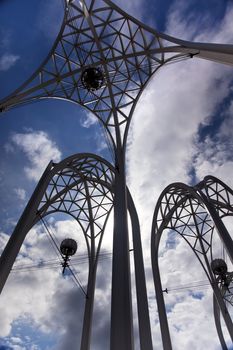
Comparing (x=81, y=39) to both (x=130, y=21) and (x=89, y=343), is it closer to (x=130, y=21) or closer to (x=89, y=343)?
(x=130, y=21)

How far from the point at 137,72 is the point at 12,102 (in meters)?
11.4

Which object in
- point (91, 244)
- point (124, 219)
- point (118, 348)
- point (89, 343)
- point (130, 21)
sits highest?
point (130, 21)

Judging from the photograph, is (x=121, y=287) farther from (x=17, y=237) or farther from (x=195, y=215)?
(x=195, y=215)

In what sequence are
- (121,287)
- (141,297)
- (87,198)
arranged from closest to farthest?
1. (121,287)
2. (141,297)
3. (87,198)

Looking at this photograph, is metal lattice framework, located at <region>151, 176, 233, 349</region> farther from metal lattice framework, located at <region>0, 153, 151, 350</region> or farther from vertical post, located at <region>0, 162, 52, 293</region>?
vertical post, located at <region>0, 162, 52, 293</region>

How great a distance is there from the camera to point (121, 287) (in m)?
10.9

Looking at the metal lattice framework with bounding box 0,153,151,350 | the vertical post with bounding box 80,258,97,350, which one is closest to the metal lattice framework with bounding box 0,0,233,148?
the metal lattice framework with bounding box 0,153,151,350

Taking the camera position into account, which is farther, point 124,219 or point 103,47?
point 103,47

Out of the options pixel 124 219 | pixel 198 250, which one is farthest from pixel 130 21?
pixel 198 250

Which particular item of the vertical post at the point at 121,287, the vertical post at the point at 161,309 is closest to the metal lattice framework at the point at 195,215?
the vertical post at the point at 161,309

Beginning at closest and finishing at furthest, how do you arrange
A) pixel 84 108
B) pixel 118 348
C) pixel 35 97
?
pixel 118 348 → pixel 35 97 → pixel 84 108

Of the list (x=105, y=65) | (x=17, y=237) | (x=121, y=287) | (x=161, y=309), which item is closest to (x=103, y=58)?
(x=105, y=65)

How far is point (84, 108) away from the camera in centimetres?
2373

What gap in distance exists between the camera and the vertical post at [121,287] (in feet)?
30.4
